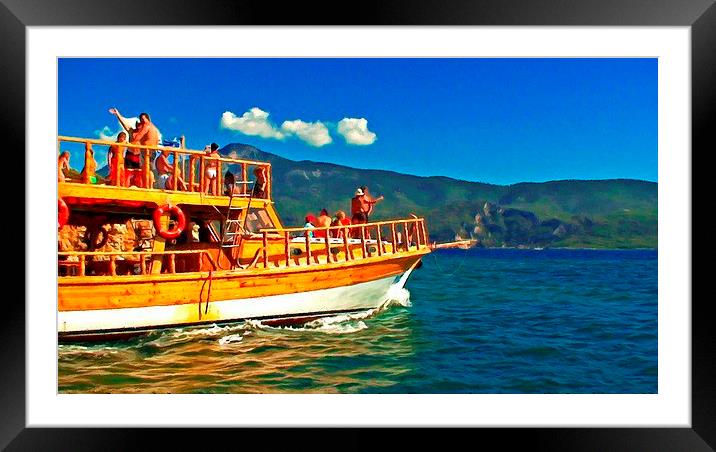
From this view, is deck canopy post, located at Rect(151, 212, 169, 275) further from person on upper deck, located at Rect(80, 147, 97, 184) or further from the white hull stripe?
person on upper deck, located at Rect(80, 147, 97, 184)

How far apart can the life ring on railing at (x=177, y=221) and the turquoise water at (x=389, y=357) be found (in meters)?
1.40

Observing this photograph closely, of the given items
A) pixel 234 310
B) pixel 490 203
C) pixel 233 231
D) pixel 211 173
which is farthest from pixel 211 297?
pixel 490 203

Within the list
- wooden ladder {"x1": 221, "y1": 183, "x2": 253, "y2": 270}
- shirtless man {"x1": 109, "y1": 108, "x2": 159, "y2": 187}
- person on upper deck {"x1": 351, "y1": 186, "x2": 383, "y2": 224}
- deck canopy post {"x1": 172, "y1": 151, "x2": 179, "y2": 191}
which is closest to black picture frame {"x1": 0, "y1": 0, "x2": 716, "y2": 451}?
shirtless man {"x1": 109, "y1": 108, "x2": 159, "y2": 187}

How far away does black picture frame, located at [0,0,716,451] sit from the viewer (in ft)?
17.7

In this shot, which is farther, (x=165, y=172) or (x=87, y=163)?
(x=165, y=172)

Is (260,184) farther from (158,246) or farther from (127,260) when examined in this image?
(127,260)

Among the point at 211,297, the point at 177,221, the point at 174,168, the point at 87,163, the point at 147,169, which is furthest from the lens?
the point at 174,168

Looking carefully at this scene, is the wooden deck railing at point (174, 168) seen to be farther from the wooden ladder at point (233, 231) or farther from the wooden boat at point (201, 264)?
the wooden ladder at point (233, 231)

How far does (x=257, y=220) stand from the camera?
1087cm

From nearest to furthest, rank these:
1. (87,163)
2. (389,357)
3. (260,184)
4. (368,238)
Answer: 1. (389,357)
2. (87,163)
3. (260,184)
4. (368,238)

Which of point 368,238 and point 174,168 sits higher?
point 174,168

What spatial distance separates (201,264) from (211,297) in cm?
123

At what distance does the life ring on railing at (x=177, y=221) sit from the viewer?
30.1 ft
